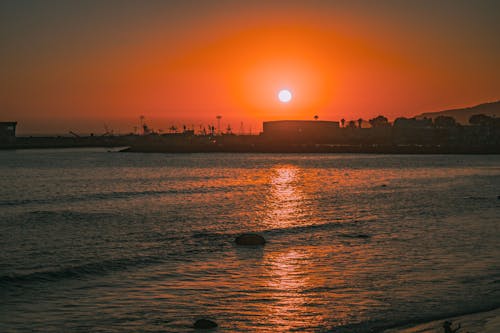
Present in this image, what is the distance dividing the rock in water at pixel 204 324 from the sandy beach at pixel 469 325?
4334 millimetres

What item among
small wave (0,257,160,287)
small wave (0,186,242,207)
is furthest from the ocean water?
small wave (0,186,242,207)

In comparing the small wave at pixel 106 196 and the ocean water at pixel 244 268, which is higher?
the ocean water at pixel 244 268

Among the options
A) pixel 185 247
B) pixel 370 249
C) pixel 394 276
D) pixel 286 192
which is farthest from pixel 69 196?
pixel 394 276

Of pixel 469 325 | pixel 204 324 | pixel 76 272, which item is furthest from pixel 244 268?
pixel 469 325

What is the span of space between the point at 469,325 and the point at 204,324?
6.61 metres

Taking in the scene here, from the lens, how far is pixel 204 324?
44.9ft

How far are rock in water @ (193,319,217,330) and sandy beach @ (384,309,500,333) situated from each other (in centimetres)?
433

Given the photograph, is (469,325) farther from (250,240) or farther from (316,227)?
(316,227)

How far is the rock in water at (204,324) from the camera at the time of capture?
44.9 ft

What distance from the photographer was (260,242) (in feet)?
83.8

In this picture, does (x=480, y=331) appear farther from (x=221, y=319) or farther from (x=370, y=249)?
(x=370, y=249)

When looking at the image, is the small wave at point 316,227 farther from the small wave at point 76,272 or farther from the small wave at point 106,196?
the small wave at point 106,196

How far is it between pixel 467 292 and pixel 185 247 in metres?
12.9

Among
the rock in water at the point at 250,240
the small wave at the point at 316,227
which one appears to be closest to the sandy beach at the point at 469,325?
the rock in water at the point at 250,240
